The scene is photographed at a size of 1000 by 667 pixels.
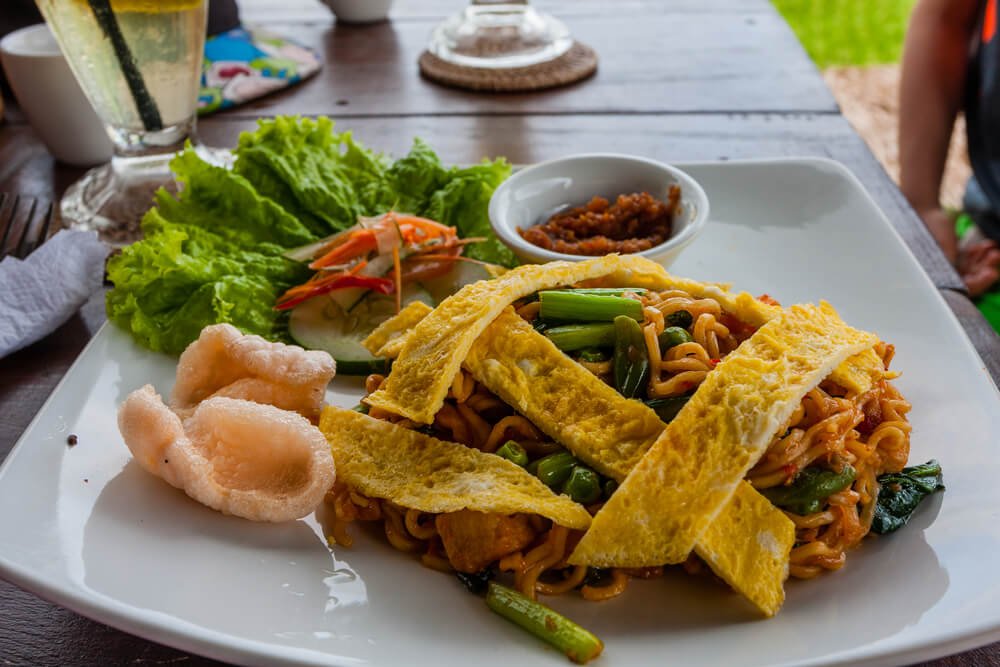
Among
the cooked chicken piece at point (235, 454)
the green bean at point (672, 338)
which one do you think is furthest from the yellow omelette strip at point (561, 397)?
the cooked chicken piece at point (235, 454)

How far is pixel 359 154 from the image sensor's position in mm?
4402

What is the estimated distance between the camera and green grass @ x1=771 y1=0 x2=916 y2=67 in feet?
34.2

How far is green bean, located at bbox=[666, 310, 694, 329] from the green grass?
856cm

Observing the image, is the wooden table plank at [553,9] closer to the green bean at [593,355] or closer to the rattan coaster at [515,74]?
the rattan coaster at [515,74]

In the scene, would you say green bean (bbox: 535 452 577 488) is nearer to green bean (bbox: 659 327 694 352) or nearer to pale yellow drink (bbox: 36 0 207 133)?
green bean (bbox: 659 327 694 352)

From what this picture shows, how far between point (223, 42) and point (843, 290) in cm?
448

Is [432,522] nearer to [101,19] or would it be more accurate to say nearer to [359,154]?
[359,154]

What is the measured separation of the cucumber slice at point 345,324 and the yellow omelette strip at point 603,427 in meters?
0.83

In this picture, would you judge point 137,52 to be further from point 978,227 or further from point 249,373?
point 978,227

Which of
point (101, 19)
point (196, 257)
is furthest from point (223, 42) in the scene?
point (196, 257)

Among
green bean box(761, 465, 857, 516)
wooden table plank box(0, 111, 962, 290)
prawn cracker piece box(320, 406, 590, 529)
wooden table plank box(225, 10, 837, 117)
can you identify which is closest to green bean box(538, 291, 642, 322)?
prawn cracker piece box(320, 406, 590, 529)

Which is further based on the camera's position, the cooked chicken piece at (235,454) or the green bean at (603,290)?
the green bean at (603,290)

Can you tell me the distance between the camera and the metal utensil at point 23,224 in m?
3.88

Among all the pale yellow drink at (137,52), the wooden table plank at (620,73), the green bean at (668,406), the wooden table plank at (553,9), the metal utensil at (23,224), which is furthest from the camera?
the wooden table plank at (553,9)
